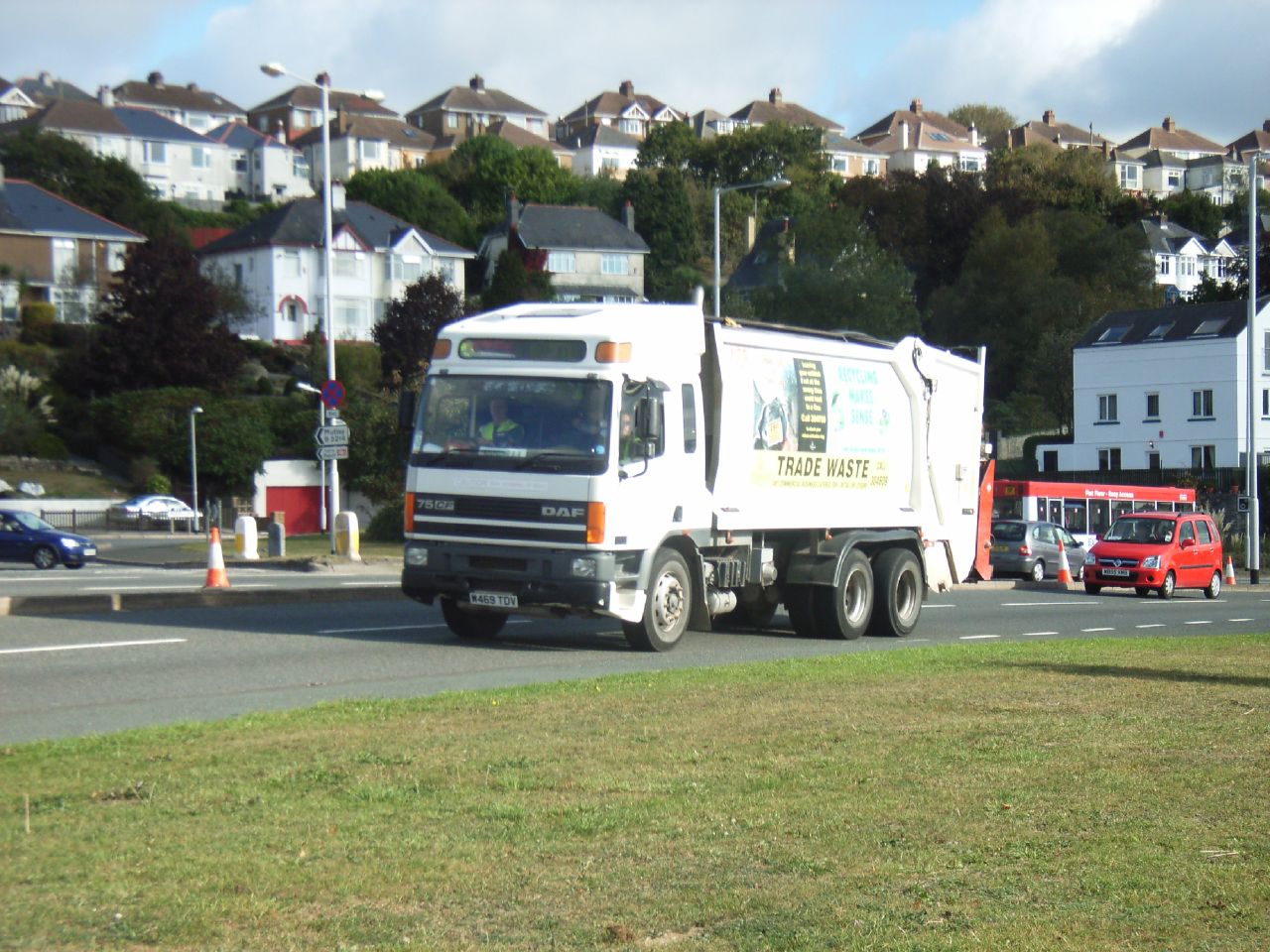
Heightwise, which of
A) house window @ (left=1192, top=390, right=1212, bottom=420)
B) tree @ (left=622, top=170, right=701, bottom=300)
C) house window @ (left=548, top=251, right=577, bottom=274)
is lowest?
house window @ (left=1192, top=390, right=1212, bottom=420)

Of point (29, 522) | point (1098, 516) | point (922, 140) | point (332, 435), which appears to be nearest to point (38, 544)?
point (29, 522)

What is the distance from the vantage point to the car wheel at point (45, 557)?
38.7 metres

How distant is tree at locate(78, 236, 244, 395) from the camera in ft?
241

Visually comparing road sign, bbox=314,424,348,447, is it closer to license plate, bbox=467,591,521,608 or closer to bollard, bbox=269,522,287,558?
bollard, bbox=269,522,287,558

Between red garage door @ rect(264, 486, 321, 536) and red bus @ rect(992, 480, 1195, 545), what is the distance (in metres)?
33.6

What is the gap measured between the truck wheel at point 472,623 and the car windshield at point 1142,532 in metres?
22.0

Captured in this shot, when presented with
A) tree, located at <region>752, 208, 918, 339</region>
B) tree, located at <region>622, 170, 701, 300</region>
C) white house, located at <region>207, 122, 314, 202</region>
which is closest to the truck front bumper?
tree, located at <region>752, 208, 918, 339</region>

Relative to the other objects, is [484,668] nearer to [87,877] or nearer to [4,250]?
[87,877]

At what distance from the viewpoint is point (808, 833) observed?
23.3 feet

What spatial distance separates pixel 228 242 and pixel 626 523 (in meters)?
88.4

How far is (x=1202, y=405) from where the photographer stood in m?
75.2

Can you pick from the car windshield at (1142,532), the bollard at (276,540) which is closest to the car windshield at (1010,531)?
the car windshield at (1142,532)

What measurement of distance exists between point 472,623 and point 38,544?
2463cm

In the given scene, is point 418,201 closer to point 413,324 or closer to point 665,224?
point 665,224
